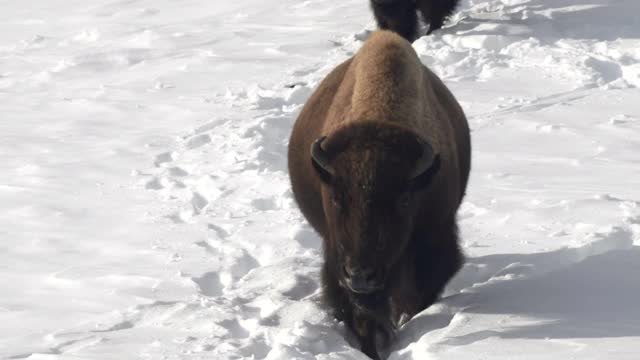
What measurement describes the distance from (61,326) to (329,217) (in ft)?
4.34

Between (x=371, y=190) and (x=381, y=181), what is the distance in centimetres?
5

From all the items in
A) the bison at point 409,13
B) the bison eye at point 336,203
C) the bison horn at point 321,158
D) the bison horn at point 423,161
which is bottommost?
the bison at point 409,13

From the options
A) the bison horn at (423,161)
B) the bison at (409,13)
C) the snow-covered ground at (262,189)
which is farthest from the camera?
the bison at (409,13)

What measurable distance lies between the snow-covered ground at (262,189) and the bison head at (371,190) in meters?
0.40

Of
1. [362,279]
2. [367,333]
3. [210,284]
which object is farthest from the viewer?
[210,284]

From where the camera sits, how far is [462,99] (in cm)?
1015

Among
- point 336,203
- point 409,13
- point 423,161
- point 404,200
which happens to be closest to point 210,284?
point 336,203

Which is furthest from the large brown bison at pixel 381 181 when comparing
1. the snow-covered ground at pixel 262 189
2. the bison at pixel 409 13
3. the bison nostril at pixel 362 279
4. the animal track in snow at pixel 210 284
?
the bison at pixel 409 13

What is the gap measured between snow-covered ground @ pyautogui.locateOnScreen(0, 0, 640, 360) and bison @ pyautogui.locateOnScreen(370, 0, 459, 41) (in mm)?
280

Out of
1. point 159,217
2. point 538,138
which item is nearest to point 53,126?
point 159,217

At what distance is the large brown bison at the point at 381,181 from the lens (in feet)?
15.1

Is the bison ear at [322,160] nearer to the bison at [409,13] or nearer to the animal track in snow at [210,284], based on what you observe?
the animal track in snow at [210,284]

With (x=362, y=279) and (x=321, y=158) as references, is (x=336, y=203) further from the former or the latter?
(x=362, y=279)

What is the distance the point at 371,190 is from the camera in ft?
15.0
